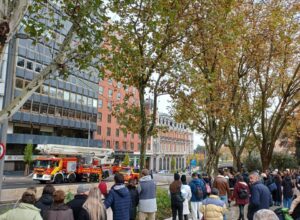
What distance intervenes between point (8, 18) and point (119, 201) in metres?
4.02

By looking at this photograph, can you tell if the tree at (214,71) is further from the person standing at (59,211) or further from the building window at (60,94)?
the building window at (60,94)

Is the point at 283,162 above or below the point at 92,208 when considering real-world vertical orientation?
above

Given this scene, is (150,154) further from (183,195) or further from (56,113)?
(183,195)

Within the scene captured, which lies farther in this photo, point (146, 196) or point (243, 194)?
point (243, 194)

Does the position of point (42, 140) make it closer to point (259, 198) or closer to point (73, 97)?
point (73, 97)

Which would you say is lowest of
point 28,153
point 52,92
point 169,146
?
point 28,153

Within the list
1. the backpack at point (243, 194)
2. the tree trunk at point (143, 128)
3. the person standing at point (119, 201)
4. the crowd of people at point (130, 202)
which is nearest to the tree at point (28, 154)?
the tree trunk at point (143, 128)

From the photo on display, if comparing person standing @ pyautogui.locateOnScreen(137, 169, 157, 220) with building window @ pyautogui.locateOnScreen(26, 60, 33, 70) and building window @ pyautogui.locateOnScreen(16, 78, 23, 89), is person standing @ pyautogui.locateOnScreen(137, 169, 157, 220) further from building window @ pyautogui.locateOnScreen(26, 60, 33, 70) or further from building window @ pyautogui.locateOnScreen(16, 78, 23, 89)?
building window @ pyautogui.locateOnScreen(26, 60, 33, 70)

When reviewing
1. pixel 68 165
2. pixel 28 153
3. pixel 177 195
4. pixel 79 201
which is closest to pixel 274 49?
pixel 177 195

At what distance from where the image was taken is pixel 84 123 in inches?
2339

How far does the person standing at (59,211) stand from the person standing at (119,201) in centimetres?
164

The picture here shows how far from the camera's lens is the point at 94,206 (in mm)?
5527

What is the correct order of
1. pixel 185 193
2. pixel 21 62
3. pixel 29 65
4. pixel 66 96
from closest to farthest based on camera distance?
pixel 185 193 → pixel 21 62 → pixel 29 65 → pixel 66 96

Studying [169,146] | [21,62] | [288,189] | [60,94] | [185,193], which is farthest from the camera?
[169,146]
